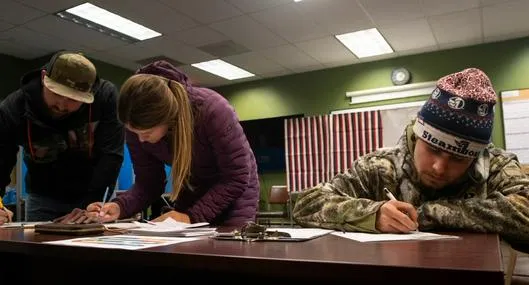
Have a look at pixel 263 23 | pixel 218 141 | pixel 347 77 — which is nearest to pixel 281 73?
pixel 347 77

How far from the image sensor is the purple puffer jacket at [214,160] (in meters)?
1.40

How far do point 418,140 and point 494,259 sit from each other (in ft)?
2.24

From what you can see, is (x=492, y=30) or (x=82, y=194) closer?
(x=82, y=194)

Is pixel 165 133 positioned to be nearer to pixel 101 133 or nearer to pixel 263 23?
pixel 101 133

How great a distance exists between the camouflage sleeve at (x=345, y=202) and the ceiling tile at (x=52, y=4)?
12.0 ft

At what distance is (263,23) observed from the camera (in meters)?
4.76

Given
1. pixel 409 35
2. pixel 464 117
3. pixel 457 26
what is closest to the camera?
pixel 464 117

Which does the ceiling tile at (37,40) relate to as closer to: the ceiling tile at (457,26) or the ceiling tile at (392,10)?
the ceiling tile at (392,10)

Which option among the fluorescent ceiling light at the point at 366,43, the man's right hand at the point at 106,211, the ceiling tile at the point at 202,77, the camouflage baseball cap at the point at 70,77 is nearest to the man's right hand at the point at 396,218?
the man's right hand at the point at 106,211

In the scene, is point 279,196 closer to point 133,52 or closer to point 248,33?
point 248,33

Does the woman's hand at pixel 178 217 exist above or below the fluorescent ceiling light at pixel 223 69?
below

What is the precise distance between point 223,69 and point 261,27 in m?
1.79

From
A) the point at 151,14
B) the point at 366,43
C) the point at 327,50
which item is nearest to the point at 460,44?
the point at 366,43

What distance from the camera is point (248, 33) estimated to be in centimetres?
506
